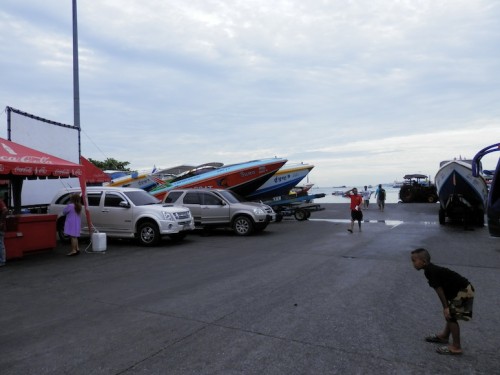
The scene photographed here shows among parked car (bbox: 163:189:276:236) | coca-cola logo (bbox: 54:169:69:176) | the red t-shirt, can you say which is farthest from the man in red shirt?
coca-cola logo (bbox: 54:169:69:176)

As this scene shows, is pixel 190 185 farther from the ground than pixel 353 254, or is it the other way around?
pixel 190 185

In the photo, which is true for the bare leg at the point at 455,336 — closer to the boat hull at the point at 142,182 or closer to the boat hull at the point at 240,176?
the boat hull at the point at 240,176

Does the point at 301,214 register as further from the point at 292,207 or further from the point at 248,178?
the point at 248,178

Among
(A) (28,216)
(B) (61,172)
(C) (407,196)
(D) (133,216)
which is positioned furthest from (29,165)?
(C) (407,196)

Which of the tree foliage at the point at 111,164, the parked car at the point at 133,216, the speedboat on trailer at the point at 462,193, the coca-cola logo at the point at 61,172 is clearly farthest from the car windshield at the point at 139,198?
the tree foliage at the point at 111,164

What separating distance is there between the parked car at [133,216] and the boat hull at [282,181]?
989cm

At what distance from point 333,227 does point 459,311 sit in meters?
14.0

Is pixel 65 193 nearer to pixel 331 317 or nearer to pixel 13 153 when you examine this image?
pixel 13 153

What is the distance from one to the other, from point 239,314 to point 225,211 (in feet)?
34.4

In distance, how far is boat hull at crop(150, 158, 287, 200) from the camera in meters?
21.7

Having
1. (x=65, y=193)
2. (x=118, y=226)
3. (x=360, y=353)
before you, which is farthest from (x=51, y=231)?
(x=360, y=353)

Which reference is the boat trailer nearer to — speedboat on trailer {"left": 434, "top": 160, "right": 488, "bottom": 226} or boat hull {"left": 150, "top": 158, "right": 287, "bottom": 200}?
boat hull {"left": 150, "top": 158, "right": 287, "bottom": 200}

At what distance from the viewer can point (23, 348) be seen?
4551mm

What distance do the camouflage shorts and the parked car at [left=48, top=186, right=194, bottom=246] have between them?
10.0 meters
